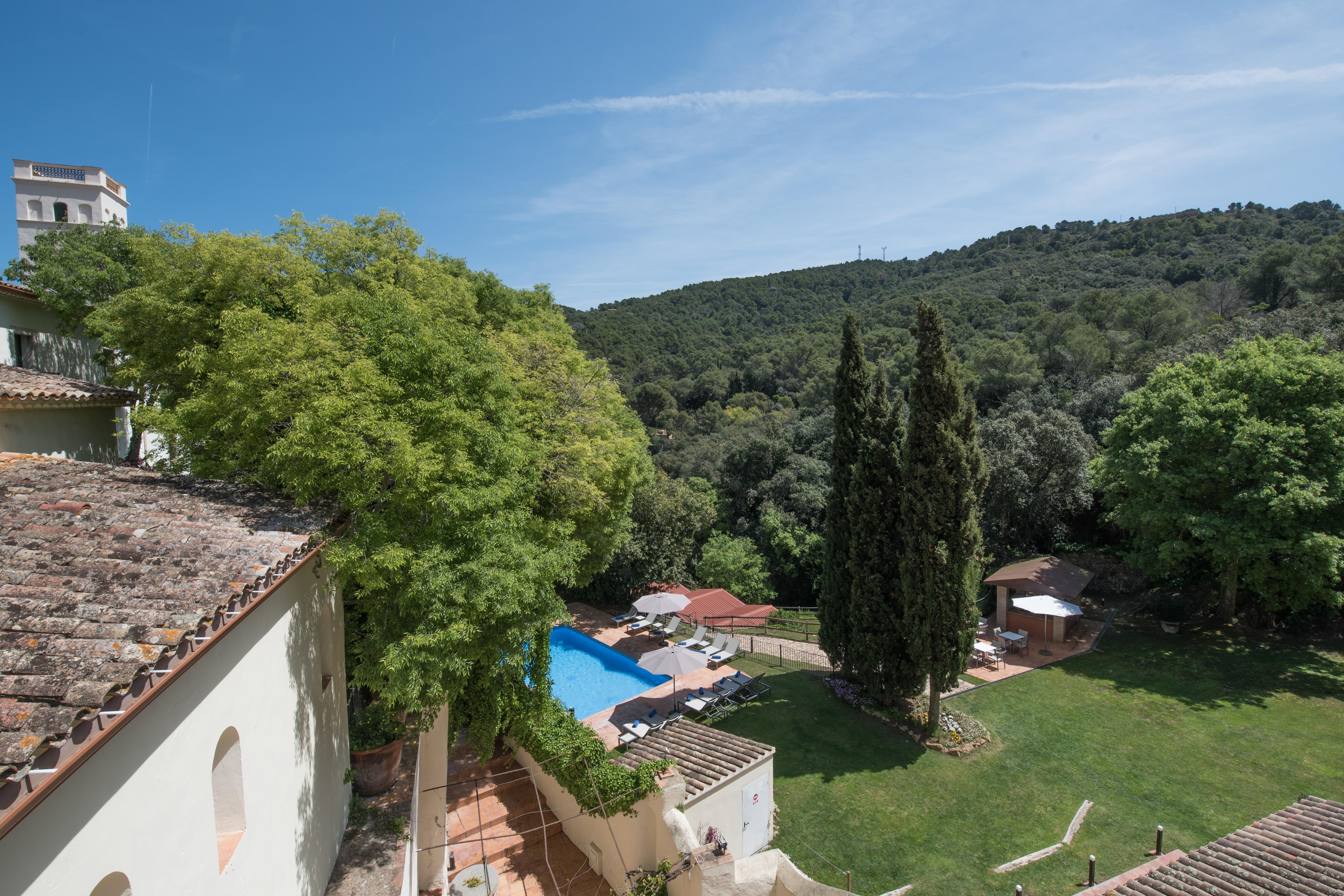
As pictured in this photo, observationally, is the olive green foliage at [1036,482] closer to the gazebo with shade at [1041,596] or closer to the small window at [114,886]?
the gazebo with shade at [1041,596]

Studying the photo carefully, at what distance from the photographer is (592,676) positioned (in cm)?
2147

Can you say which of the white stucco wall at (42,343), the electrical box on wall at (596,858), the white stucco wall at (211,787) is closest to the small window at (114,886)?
the white stucco wall at (211,787)

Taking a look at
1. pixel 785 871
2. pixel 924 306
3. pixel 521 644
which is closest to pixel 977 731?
pixel 785 871

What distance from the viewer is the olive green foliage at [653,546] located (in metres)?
28.2

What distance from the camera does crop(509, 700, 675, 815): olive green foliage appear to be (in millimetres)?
11352

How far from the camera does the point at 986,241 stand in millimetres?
114875

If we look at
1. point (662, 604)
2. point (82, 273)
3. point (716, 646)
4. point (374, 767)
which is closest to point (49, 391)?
point (82, 273)

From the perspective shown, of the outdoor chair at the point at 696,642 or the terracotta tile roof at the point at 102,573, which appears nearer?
the terracotta tile roof at the point at 102,573

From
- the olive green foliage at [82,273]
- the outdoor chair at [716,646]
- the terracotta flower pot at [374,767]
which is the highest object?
the olive green foliage at [82,273]

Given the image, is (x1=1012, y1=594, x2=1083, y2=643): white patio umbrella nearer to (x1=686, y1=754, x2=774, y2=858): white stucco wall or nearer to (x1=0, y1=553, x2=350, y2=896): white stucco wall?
(x1=686, y1=754, x2=774, y2=858): white stucco wall

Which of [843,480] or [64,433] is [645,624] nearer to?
[843,480]

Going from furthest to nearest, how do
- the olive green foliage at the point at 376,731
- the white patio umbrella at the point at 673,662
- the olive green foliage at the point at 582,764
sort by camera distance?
the white patio umbrella at the point at 673,662
the olive green foliage at the point at 582,764
the olive green foliage at the point at 376,731

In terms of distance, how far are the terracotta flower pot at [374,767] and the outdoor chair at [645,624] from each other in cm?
1381

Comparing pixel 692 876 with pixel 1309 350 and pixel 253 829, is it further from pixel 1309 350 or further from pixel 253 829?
pixel 1309 350
